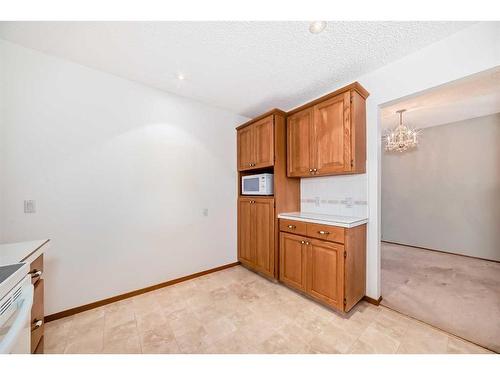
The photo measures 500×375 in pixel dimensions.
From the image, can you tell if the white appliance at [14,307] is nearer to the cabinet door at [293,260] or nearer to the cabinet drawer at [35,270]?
the cabinet drawer at [35,270]

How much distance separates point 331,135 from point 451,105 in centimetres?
245

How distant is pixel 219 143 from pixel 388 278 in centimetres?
306

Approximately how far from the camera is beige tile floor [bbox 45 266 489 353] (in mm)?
1413

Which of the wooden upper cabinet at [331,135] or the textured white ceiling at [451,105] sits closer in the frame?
the wooden upper cabinet at [331,135]

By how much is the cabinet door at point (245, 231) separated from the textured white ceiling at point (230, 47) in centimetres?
165

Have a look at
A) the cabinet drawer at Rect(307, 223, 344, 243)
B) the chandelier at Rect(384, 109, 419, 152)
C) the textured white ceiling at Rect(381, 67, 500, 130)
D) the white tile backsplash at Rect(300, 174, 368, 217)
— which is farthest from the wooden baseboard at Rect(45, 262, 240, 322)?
the chandelier at Rect(384, 109, 419, 152)

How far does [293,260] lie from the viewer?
2164 millimetres

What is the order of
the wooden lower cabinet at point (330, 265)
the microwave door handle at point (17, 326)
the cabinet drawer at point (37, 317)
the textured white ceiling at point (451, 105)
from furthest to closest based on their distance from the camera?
the textured white ceiling at point (451, 105) → the wooden lower cabinet at point (330, 265) → the cabinet drawer at point (37, 317) → the microwave door handle at point (17, 326)

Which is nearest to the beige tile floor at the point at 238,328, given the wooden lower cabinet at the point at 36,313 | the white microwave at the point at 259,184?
the wooden lower cabinet at the point at 36,313

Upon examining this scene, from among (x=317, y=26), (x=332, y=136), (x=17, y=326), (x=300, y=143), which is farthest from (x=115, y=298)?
(x=317, y=26)

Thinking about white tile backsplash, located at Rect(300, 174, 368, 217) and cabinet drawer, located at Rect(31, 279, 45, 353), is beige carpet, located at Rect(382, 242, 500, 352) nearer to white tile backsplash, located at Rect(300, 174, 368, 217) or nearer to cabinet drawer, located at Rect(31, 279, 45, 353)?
white tile backsplash, located at Rect(300, 174, 368, 217)

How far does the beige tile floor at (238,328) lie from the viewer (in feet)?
4.64

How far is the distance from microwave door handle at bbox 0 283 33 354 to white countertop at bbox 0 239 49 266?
0.87ft
